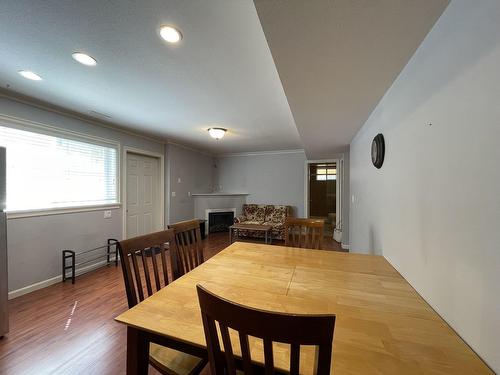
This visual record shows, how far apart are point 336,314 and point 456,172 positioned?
73 centimetres

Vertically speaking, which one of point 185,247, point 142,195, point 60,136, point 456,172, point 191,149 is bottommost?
point 185,247

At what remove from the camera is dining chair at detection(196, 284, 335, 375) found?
45 cm

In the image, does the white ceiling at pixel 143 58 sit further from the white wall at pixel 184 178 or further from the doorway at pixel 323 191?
the doorway at pixel 323 191

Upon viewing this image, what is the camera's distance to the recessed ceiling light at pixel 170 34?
128 cm

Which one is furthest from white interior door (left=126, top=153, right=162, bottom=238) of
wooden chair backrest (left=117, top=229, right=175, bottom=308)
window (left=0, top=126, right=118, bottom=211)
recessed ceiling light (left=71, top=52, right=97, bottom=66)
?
wooden chair backrest (left=117, top=229, right=175, bottom=308)

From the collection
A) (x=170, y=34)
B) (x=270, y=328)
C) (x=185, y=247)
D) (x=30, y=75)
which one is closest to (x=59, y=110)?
(x=30, y=75)

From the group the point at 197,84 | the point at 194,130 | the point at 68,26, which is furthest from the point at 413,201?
the point at 194,130

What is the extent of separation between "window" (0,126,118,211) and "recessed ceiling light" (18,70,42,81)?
2.69 ft

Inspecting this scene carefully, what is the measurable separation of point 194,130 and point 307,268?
3.11m

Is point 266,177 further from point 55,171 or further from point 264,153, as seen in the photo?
point 55,171

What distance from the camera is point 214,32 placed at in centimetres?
131

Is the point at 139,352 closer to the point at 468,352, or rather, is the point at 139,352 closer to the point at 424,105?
the point at 468,352

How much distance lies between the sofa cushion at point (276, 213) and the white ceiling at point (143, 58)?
121 inches

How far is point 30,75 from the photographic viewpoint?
73.9 inches
